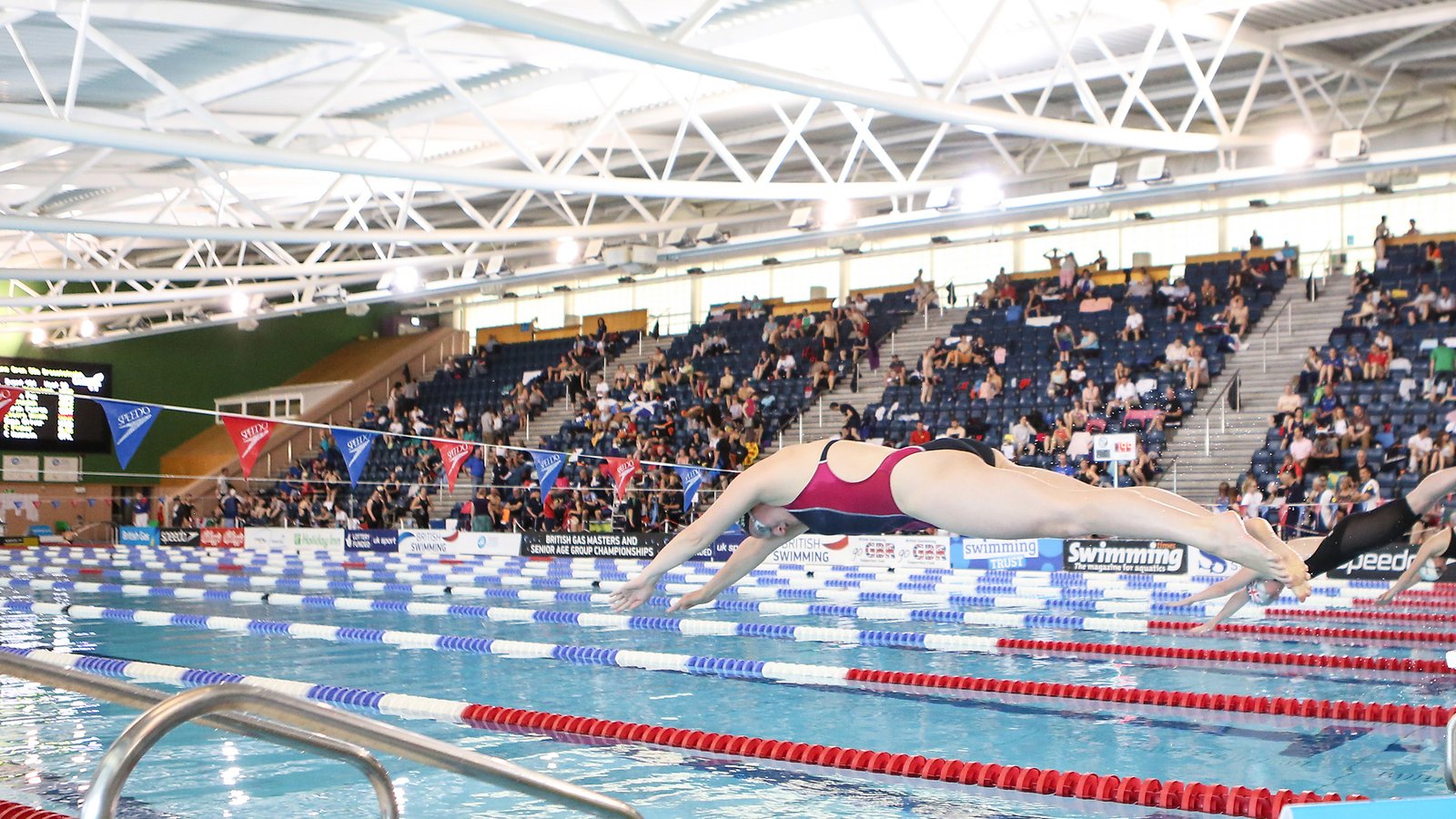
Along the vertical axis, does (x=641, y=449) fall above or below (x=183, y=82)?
below

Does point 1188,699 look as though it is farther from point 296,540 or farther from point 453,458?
point 296,540

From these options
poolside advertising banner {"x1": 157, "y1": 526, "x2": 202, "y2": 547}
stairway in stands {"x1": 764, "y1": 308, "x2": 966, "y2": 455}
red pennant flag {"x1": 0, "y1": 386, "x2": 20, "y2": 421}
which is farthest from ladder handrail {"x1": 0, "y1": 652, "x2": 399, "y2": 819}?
poolside advertising banner {"x1": 157, "y1": 526, "x2": 202, "y2": 547}

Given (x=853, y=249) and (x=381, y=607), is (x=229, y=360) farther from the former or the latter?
(x=381, y=607)

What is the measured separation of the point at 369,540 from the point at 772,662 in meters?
14.5

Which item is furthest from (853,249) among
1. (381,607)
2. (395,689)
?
(395,689)

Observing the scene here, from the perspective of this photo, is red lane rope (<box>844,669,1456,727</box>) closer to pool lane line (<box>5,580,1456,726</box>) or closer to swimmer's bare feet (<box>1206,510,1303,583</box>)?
pool lane line (<box>5,580,1456,726</box>)

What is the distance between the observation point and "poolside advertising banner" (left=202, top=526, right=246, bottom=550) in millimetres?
23109

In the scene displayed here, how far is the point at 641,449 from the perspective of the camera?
21.4m

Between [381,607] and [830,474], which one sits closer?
[830,474]

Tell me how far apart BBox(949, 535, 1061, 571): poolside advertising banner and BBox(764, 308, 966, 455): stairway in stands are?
480 centimetres

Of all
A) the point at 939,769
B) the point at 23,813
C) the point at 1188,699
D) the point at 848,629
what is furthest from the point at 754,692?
the point at 23,813

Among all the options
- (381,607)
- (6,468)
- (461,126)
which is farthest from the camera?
(6,468)

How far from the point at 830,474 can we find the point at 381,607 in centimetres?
953

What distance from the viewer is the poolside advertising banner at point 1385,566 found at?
14.3 m
